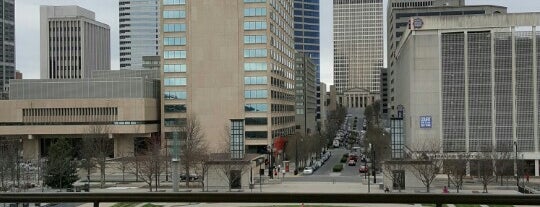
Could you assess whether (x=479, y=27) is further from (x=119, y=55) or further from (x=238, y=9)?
(x=119, y=55)

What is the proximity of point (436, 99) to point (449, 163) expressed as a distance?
15.6m

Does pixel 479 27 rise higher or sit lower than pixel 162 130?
higher

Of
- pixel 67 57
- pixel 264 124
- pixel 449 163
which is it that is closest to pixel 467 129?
pixel 449 163

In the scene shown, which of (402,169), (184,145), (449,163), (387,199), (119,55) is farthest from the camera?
(119,55)

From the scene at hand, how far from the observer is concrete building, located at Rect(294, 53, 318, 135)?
362 ft

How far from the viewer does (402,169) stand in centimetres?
4384

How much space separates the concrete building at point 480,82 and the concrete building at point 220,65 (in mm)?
20525

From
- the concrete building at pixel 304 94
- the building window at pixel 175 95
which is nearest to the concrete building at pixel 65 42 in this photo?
the concrete building at pixel 304 94

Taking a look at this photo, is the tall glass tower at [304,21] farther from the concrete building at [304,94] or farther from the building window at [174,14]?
the building window at [174,14]

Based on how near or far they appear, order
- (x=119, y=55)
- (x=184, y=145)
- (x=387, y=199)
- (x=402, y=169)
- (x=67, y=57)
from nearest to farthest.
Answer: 1. (x=387, y=199)
2. (x=402, y=169)
3. (x=184, y=145)
4. (x=67, y=57)
5. (x=119, y=55)

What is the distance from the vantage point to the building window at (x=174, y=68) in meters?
75.6

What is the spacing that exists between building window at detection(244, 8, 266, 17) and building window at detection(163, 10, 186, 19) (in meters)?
8.02

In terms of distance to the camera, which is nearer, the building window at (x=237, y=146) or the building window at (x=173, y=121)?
the building window at (x=237, y=146)

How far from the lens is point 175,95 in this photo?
76.4 m
